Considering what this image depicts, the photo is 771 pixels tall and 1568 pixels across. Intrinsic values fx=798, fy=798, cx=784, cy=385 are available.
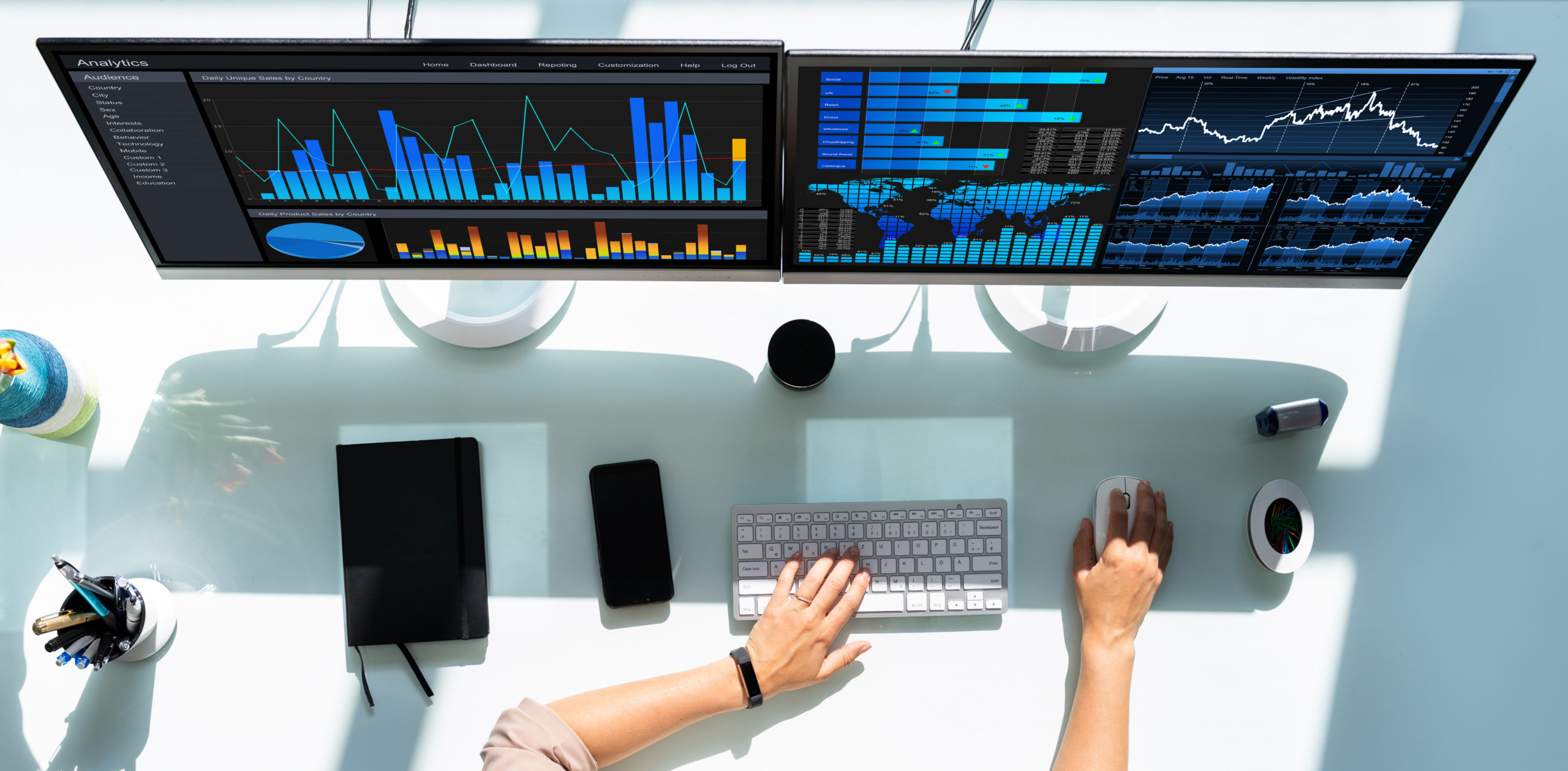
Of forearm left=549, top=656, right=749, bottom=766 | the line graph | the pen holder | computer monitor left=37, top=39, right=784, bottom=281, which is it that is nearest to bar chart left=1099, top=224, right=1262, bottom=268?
the line graph

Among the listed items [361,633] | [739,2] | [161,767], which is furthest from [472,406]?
[739,2]

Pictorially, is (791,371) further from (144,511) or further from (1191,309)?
(144,511)

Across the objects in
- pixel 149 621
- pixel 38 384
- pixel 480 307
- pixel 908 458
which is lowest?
pixel 149 621

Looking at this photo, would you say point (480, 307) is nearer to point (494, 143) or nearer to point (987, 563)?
point (494, 143)

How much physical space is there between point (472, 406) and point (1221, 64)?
3.60 feet

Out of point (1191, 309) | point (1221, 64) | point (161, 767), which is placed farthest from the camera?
point (1191, 309)

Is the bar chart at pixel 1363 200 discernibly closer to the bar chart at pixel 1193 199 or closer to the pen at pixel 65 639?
the bar chart at pixel 1193 199

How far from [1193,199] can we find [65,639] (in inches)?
62.3

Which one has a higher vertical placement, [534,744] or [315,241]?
[315,241]

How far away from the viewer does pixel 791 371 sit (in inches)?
47.6

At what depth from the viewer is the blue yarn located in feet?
3.58

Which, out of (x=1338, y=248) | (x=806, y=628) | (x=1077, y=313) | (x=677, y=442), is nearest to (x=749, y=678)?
(x=806, y=628)

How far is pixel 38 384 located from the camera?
1112 mm

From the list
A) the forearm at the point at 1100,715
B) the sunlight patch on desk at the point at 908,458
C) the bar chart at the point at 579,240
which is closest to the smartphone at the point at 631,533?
the sunlight patch on desk at the point at 908,458
